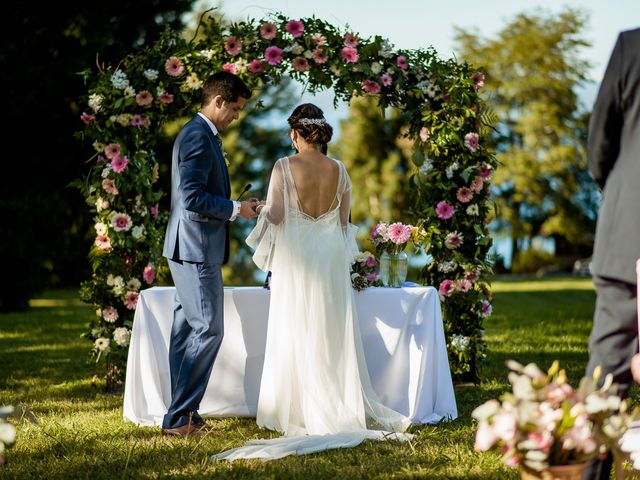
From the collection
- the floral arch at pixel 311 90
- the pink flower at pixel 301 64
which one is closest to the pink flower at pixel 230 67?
the floral arch at pixel 311 90

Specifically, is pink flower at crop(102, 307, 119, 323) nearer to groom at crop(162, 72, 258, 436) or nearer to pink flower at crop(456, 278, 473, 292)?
groom at crop(162, 72, 258, 436)

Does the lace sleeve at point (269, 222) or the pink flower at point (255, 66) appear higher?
the pink flower at point (255, 66)

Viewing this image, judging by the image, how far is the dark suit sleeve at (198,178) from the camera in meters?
5.02

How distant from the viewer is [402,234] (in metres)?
6.17

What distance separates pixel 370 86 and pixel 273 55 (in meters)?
0.83

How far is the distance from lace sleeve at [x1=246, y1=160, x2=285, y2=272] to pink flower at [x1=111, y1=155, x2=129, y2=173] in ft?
6.80

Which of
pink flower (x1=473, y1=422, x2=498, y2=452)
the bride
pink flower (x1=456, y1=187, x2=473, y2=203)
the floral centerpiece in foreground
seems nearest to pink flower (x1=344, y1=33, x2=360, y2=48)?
pink flower (x1=456, y1=187, x2=473, y2=203)

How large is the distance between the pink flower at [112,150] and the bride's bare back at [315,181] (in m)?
2.42

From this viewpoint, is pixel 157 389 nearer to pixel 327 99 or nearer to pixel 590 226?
pixel 327 99

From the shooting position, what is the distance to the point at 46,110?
55.1ft

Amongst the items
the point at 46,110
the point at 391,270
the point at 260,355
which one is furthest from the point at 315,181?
the point at 46,110

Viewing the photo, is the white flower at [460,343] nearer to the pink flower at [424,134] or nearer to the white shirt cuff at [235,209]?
the pink flower at [424,134]

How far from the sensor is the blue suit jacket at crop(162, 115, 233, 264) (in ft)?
16.5

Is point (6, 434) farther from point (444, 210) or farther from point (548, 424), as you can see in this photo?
point (444, 210)
